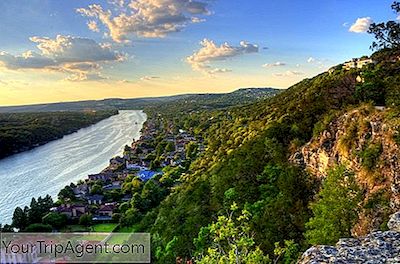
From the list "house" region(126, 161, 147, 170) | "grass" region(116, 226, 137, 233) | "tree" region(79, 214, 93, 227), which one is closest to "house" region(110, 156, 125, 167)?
"house" region(126, 161, 147, 170)

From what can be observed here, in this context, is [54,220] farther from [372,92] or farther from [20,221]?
[372,92]

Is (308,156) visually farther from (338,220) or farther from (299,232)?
(338,220)

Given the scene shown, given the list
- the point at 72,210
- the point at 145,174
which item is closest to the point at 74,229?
the point at 72,210

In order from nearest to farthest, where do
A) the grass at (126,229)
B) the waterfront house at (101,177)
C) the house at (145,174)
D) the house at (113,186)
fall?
the grass at (126,229), the house at (113,186), the waterfront house at (101,177), the house at (145,174)

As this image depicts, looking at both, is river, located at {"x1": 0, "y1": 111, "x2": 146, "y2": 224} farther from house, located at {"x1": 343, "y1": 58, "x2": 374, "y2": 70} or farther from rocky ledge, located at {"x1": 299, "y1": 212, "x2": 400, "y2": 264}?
rocky ledge, located at {"x1": 299, "y1": 212, "x2": 400, "y2": 264}

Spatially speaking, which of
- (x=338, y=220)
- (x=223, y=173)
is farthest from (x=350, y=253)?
(x=223, y=173)

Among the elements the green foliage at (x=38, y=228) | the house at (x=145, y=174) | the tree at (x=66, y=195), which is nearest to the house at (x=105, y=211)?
the tree at (x=66, y=195)

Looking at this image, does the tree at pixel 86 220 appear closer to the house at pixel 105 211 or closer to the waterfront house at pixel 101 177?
the house at pixel 105 211
